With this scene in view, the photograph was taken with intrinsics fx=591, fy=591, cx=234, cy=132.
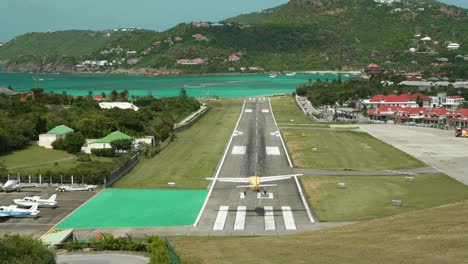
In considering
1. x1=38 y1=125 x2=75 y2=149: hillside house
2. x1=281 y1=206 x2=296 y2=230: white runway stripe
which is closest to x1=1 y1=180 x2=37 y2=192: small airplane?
x1=38 y1=125 x2=75 y2=149: hillside house

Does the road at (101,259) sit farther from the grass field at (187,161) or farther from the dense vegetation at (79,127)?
the dense vegetation at (79,127)

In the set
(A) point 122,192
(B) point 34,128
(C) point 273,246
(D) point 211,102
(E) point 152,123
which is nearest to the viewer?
(C) point 273,246

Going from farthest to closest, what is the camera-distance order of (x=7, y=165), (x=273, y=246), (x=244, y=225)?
1. (x=7, y=165)
2. (x=244, y=225)
3. (x=273, y=246)

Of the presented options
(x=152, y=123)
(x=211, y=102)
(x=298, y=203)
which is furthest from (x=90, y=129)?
(x=211, y=102)

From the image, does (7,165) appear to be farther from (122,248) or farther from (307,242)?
(307,242)

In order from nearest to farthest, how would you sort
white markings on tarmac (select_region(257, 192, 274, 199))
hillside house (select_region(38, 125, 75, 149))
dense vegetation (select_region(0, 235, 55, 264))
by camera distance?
dense vegetation (select_region(0, 235, 55, 264)) → white markings on tarmac (select_region(257, 192, 274, 199)) → hillside house (select_region(38, 125, 75, 149))

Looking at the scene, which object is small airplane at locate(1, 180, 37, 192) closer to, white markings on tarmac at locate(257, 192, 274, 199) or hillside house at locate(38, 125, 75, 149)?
hillside house at locate(38, 125, 75, 149)

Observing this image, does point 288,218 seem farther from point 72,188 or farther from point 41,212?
point 72,188
